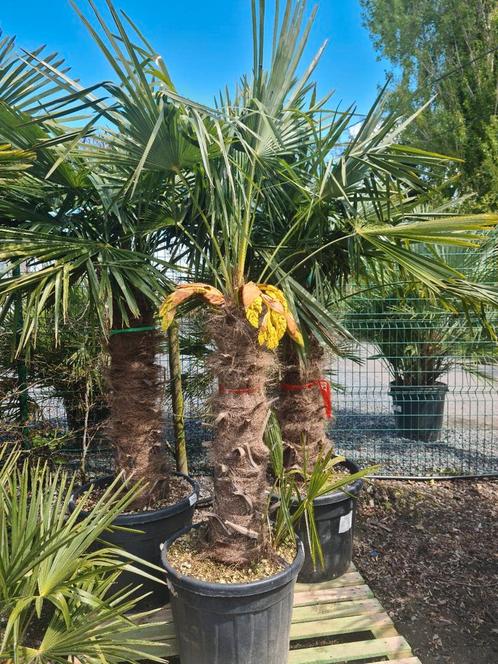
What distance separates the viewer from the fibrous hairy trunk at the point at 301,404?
3.10 m

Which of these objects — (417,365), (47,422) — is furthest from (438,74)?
(47,422)

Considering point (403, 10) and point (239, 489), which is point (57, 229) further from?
point (403, 10)

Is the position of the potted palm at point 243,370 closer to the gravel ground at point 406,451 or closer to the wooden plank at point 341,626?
the wooden plank at point 341,626

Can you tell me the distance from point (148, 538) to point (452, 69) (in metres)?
13.6

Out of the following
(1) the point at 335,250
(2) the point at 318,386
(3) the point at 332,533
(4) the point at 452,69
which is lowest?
(3) the point at 332,533

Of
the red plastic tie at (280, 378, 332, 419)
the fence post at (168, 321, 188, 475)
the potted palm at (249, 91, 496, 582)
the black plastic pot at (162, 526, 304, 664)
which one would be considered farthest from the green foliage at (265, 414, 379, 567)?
the fence post at (168, 321, 188, 475)

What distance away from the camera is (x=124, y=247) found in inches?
118

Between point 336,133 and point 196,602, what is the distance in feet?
7.17

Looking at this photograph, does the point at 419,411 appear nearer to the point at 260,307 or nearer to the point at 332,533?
the point at 332,533

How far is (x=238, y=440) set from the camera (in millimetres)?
2320

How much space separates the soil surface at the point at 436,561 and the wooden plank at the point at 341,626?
27cm

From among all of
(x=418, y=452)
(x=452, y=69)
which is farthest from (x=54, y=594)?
(x=452, y=69)

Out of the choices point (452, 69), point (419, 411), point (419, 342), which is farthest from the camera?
point (452, 69)

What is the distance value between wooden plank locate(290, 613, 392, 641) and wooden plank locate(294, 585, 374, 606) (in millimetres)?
170
